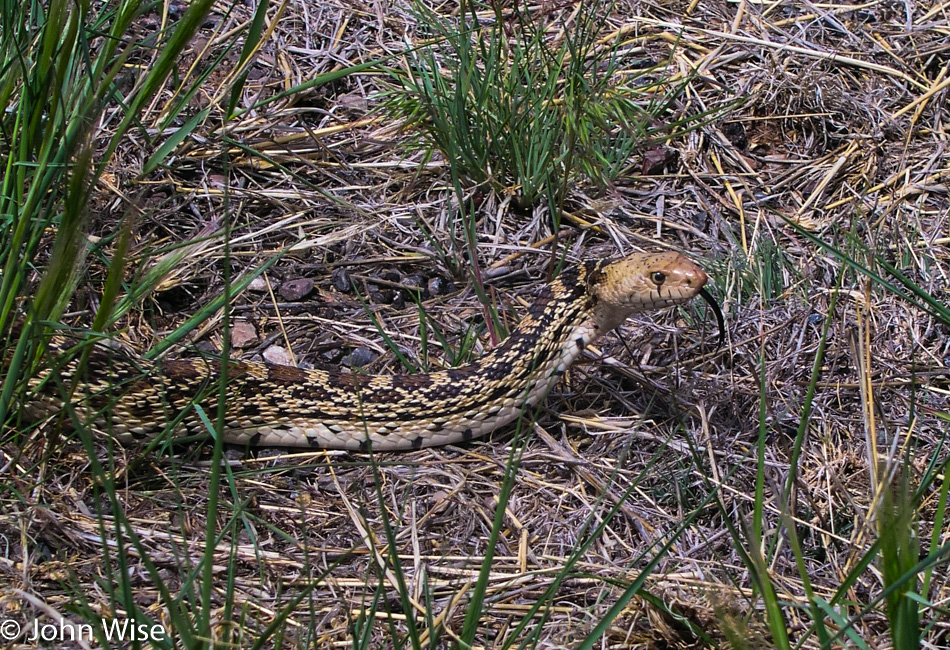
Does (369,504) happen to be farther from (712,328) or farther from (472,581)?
(712,328)

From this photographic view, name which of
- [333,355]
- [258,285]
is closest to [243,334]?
[258,285]

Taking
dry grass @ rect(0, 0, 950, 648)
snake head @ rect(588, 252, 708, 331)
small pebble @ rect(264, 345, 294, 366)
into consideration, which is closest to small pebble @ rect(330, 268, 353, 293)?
dry grass @ rect(0, 0, 950, 648)

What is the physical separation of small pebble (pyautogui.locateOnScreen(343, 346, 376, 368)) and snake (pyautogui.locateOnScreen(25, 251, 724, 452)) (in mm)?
273

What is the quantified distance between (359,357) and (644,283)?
1379 millimetres

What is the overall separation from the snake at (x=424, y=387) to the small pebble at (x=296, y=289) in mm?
609

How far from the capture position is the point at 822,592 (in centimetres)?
323

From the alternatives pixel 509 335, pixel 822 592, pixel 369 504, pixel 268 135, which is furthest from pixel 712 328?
pixel 268 135

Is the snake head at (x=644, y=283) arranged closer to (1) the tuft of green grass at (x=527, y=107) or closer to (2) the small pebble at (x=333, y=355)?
(1) the tuft of green grass at (x=527, y=107)

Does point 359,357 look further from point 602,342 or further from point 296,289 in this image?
point 602,342

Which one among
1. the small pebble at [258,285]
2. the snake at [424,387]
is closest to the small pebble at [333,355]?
the snake at [424,387]

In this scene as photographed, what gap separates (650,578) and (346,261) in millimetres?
2340

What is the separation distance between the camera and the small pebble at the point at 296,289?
15.0 feet

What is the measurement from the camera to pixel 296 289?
15.0ft

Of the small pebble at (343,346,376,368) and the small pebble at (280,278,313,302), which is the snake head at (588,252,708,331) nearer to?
the small pebble at (343,346,376,368)
